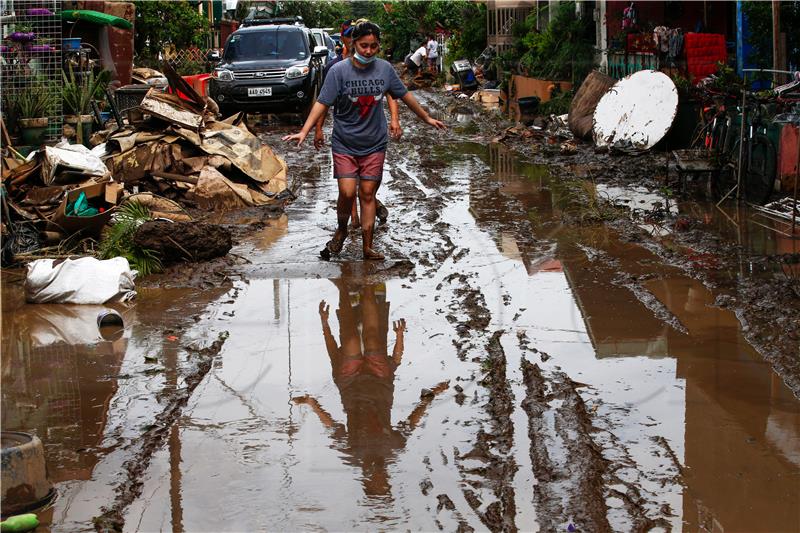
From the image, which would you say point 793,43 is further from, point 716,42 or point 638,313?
point 638,313

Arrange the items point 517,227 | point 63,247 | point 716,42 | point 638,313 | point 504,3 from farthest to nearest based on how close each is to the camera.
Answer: point 504,3
point 716,42
point 517,227
point 63,247
point 638,313

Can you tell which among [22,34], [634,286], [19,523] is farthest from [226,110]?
[19,523]

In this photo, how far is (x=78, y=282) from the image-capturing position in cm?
789

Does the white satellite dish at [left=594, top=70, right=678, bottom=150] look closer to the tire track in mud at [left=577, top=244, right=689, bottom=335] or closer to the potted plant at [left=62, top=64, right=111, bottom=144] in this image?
the tire track in mud at [left=577, top=244, right=689, bottom=335]

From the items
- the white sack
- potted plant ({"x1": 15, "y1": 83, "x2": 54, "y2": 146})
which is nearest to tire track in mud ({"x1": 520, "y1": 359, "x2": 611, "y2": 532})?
the white sack

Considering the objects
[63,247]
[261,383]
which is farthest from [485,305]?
[63,247]

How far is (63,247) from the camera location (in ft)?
30.2

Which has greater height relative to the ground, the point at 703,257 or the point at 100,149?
the point at 100,149

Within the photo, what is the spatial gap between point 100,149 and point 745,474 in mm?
9890

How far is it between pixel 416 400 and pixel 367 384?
414 millimetres

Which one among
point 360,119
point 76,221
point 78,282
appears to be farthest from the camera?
point 76,221

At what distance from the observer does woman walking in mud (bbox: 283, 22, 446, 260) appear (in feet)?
27.4

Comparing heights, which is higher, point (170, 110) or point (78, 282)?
point (170, 110)

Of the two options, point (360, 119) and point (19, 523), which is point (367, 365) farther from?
point (360, 119)
